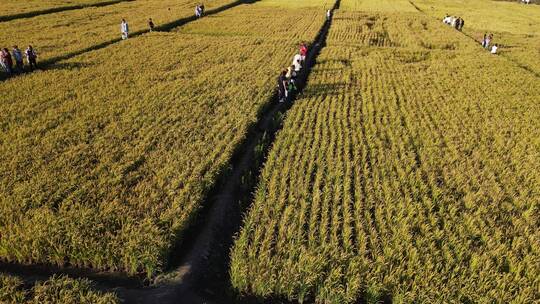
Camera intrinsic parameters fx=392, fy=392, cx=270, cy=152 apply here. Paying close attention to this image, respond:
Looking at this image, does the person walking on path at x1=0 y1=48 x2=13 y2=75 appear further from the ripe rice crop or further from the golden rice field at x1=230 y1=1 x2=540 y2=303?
the golden rice field at x1=230 y1=1 x2=540 y2=303

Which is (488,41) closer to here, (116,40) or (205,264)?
(116,40)

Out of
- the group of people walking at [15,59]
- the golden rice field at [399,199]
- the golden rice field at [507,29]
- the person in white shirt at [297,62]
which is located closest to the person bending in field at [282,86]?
the golden rice field at [399,199]

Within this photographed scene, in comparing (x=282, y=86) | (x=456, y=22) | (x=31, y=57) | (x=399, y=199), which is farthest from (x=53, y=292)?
(x=456, y=22)

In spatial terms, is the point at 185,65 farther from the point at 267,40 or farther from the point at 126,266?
the point at 126,266

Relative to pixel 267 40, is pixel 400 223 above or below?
below

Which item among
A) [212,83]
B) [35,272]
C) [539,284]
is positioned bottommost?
[539,284]

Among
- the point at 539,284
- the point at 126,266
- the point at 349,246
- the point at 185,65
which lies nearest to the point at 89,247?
the point at 126,266
